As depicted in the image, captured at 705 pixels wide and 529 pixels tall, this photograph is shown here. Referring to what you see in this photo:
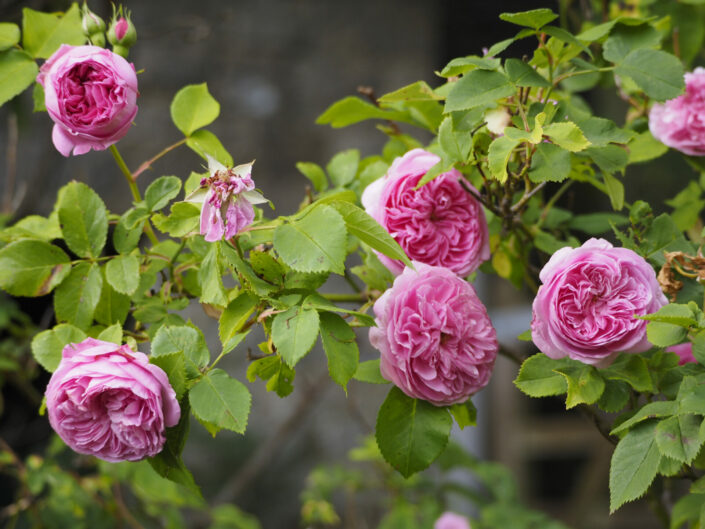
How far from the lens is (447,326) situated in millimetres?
662

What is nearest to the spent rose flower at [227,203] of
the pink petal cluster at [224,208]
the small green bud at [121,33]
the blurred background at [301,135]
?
the pink petal cluster at [224,208]

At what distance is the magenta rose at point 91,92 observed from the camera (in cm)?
66

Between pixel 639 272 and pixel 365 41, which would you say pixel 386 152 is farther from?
pixel 365 41

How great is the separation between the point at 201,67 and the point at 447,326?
7.06 feet

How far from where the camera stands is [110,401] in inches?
24.7

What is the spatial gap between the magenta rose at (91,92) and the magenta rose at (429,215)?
0.25 m

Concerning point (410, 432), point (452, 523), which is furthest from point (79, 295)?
point (452, 523)

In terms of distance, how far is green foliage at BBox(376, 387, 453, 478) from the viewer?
669 millimetres

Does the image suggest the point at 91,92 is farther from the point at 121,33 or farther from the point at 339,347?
the point at 339,347

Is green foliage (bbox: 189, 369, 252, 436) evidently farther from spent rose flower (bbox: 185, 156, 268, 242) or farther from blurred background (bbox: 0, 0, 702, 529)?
blurred background (bbox: 0, 0, 702, 529)

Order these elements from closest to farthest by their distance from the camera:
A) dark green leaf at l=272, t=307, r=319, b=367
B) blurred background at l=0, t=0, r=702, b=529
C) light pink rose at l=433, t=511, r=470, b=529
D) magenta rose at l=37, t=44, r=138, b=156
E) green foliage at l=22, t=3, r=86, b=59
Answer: dark green leaf at l=272, t=307, r=319, b=367
magenta rose at l=37, t=44, r=138, b=156
green foliage at l=22, t=3, r=86, b=59
light pink rose at l=433, t=511, r=470, b=529
blurred background at l=0, t=0, r=702, b=529

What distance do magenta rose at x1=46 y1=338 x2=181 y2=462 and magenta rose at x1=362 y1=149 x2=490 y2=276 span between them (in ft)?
0.78

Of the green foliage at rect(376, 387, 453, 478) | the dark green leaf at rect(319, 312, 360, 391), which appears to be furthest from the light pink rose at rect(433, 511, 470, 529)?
the dark green leaf at rect(319, 312, 360, 391)

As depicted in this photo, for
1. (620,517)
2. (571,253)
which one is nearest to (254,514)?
(620,517)
